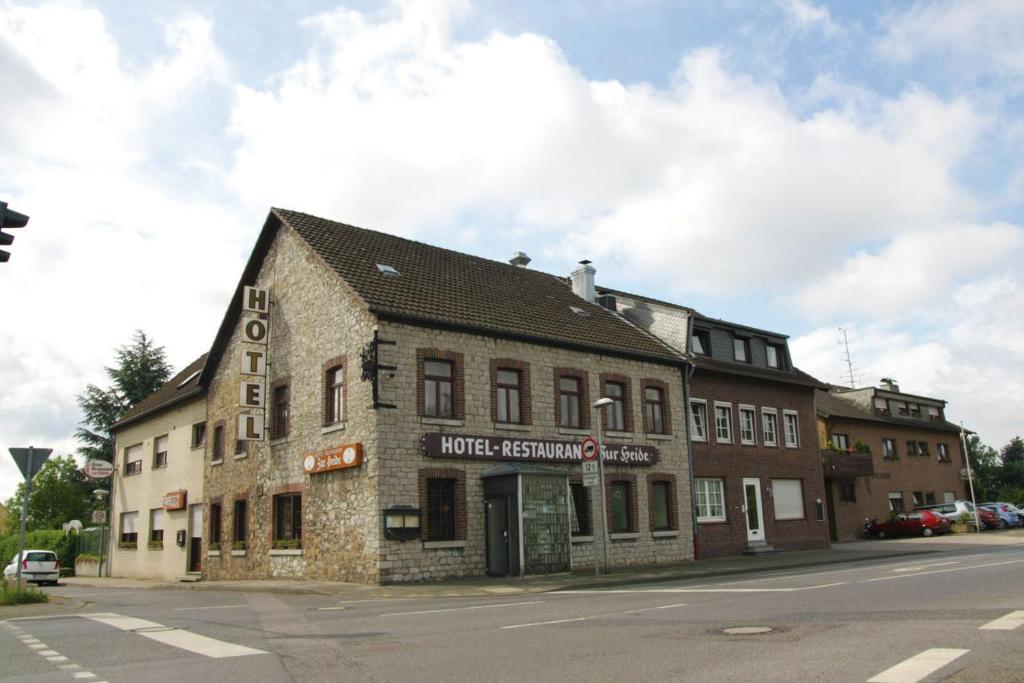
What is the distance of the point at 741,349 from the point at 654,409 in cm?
629

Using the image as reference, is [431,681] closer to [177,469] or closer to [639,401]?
[639,401]

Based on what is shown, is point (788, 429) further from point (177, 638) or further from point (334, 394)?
point (177, 638)

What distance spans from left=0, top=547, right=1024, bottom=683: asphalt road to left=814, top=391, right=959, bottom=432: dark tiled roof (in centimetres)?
2801

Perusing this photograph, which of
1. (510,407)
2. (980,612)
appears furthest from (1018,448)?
(980,612)

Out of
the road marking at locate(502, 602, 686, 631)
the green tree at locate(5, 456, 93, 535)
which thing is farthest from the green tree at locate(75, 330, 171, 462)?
the road marking at locate(502, 602, 686, 631)

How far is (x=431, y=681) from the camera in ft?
22.4

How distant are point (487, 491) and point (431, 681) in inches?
565

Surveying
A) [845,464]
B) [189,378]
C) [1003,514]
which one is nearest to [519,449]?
[189,378]

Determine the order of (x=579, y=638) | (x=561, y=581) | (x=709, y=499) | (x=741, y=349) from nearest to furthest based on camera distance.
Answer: (x=579, y=638)
(x=561, y=581)
(x=709, y=499)
(x=741, y=349)

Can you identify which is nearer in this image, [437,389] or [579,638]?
[579,638]

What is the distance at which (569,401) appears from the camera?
24.5 m

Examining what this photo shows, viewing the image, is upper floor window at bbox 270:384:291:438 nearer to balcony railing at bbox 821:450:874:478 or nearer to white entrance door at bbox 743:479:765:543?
white entrance door at bbox 743:479:765:543

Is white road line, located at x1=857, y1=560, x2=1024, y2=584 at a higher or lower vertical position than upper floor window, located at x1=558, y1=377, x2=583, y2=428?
lower

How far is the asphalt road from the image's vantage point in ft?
22.8
